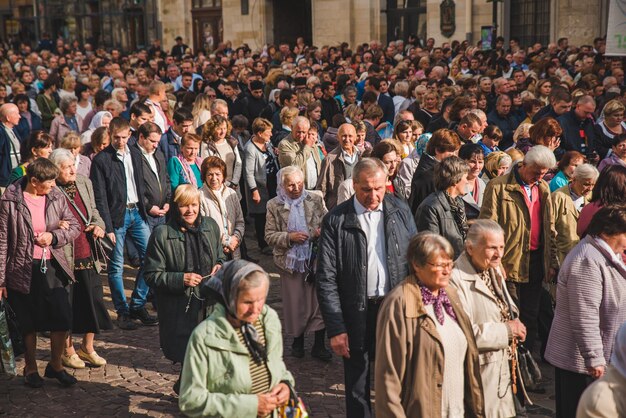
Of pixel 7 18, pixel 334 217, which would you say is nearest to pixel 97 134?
pixel 334 217

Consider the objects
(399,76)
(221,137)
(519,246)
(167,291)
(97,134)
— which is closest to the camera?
(167,291)

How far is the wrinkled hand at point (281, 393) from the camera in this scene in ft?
15.0

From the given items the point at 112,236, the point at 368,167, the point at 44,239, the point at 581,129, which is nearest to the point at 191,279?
the point at 44,239

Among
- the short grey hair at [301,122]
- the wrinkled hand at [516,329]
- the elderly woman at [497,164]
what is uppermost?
the short grey hair at [301,122]

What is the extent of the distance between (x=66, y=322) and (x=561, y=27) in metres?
20.9

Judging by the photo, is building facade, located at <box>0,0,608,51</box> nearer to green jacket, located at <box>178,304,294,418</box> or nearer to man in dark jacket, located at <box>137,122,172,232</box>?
man in dark jacket, located at <box>137,122,172,232</box>

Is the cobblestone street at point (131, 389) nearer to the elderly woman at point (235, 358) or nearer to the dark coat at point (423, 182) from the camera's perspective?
the dark coat at point (423, 182)

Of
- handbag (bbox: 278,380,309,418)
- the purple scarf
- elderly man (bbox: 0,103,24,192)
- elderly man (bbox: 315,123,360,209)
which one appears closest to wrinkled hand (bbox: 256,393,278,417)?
handbag (bbox: 278,380,309,418)

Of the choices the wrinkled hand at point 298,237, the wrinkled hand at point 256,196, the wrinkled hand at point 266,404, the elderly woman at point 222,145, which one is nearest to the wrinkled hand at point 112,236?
the wrinkled hand at point 298,237

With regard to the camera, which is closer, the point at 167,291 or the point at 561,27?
the point at 167,291

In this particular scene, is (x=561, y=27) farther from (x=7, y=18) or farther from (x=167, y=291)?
(x=7, y=18)

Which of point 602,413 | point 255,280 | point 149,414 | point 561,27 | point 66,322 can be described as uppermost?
point 561,27

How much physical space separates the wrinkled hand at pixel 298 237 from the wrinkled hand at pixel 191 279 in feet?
4.31

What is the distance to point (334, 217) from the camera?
19.9 feet
